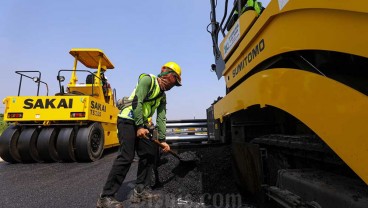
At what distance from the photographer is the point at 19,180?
427 centimetres

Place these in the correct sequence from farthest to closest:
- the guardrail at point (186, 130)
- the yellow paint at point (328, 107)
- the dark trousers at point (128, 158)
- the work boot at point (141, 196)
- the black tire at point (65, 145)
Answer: the guardrail at point (186, 130)
the black tire at point (65, 145)
the work boot at point (141, 196)
the dark trousers at point (128, 158)
the yellow paint at point (328, 107)

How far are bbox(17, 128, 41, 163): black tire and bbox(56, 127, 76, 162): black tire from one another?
22.9 inches

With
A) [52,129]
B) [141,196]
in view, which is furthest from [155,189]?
[52,129]

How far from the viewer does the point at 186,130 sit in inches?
269

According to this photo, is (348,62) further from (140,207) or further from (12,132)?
(12,132)

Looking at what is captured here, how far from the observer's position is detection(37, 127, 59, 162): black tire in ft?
18.8

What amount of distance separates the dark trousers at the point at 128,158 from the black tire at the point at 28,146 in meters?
3.71

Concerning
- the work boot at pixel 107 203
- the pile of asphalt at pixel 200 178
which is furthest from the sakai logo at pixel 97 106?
the work boot at pixel 107 203

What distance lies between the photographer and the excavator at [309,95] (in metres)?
1.12

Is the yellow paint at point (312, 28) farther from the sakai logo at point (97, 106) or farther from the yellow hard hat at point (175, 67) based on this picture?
the sakai logo at point (97, 106)

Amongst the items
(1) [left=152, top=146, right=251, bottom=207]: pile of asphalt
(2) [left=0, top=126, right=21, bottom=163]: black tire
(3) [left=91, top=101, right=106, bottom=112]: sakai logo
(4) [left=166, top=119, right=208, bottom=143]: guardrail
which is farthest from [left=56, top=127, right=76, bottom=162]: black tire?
Result: (1) [left=152, top=146, right=251, bottom=207]: pile of asphalt

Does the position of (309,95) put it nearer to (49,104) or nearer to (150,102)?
(150,102)

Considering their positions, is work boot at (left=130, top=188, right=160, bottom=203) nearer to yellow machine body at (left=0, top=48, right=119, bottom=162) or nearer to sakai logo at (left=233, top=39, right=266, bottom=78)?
sakai logo at (left=233, top=39, right=266, bottom=78)

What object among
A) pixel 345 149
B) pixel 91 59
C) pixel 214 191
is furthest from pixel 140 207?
pixel 91 59
